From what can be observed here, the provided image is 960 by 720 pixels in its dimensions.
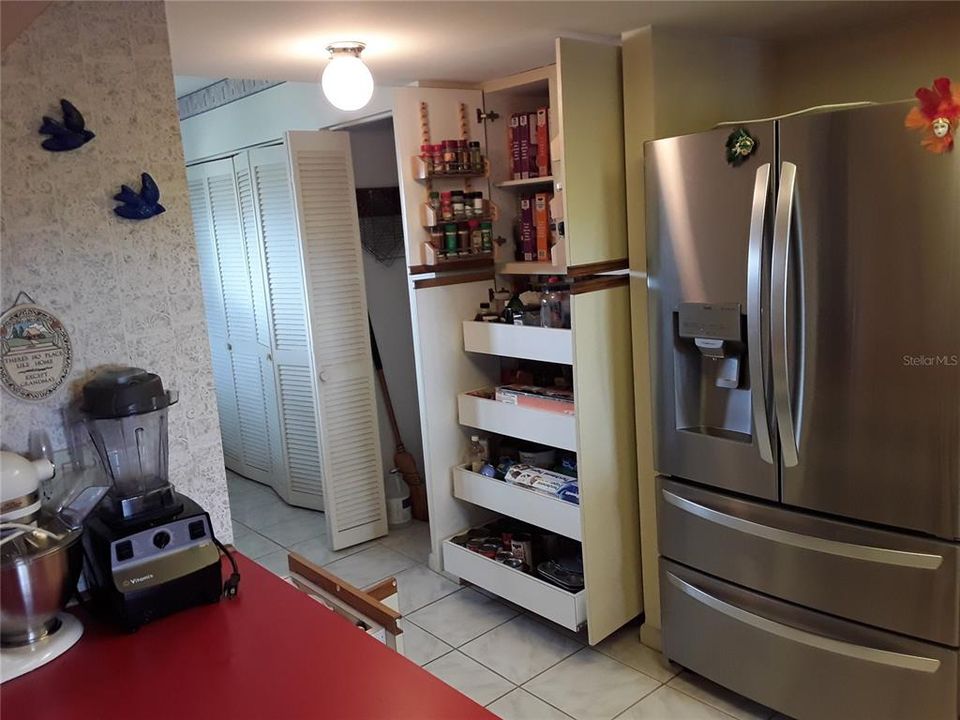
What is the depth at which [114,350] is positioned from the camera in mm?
1708

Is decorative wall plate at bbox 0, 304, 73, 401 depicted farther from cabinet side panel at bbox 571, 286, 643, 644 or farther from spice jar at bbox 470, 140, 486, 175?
spice jar at bbox 470, 140, 486, 175

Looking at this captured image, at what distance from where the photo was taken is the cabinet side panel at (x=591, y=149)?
2459 millimetres

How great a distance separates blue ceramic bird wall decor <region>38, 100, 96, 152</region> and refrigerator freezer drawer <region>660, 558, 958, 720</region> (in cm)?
212

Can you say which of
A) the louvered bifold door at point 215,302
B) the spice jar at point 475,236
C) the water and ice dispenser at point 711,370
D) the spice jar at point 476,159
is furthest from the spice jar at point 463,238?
the louvered bifold door at point 215,302

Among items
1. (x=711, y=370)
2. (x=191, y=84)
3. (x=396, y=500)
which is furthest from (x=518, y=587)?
(x=191, y=84)

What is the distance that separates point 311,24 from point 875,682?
2358mm

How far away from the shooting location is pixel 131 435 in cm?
168

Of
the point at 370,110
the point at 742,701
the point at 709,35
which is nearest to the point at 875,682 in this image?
the point at 742,701

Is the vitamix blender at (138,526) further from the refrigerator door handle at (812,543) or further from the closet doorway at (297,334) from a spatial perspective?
the closet doorway at (297,334)

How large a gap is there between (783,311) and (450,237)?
1.41 m

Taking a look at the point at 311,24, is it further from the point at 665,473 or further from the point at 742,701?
the point at 742,701

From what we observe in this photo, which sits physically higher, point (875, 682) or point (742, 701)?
point (875, 682)

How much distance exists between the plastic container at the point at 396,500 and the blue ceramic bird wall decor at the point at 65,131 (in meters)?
2.74

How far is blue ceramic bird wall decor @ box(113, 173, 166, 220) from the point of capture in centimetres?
169
